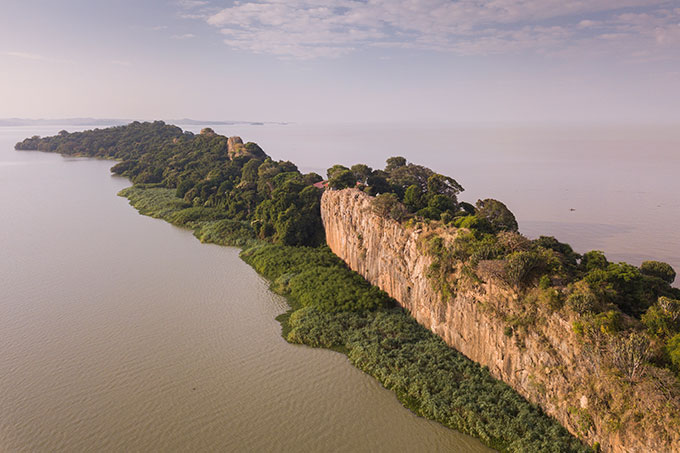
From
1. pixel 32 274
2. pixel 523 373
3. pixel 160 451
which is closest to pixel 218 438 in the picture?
pixel 160 451

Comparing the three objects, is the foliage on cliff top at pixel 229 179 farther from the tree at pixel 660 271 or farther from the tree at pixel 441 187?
the tree at pixel 660 271

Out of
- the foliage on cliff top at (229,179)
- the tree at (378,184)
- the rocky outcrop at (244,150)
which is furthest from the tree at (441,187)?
the rocky outcrop at (244,150)

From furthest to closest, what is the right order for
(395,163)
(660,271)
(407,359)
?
(395,163), (407,359), (660,271)

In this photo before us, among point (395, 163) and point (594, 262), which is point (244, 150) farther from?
point (594, 262)

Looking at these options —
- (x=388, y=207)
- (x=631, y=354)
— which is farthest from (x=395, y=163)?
(x=631, y=354)

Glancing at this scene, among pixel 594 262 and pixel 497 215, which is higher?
pixel 497 215

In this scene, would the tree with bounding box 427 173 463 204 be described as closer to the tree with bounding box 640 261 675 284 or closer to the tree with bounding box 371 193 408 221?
the tree with bounding box 371 193 408 221
